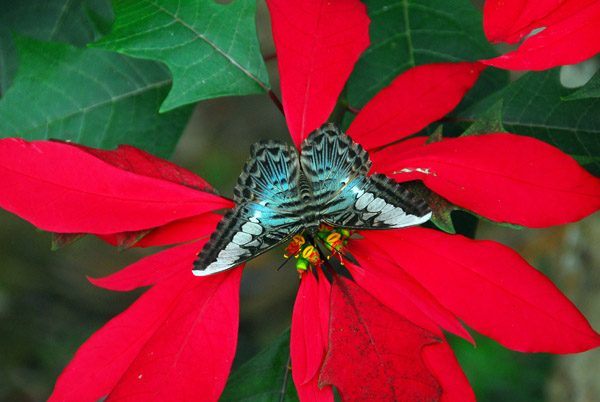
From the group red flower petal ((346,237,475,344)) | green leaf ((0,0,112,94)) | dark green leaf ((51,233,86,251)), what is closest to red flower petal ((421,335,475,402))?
red flower petal ((346,237,475,344))

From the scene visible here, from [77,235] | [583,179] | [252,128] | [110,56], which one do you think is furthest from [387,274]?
[252,128]

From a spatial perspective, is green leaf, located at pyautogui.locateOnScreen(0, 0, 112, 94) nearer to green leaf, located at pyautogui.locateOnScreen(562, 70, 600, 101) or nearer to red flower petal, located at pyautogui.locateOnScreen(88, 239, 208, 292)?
red flower petal, located at pyautogui.locateOnScreen(88, 239, 208, 292)

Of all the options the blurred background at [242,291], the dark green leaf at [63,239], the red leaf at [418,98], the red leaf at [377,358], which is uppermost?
the red leaf at [418,98]

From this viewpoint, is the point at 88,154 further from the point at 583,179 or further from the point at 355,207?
the point at 583,179

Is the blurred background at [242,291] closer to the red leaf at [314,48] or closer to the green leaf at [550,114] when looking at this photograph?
the green leaf at [550,114]

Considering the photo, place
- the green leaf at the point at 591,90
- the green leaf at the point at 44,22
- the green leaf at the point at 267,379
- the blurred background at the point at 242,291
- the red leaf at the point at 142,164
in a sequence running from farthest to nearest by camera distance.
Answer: the blurred background at the point at 242,291 → the green leaf at the point at 44,22 → the green leaf at the point at 267,379 → the red leaf at the point at 142,164 → the green leaf at the point at 591,90

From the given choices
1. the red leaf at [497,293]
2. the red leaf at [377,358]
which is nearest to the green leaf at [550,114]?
the red leaf at [497,293]

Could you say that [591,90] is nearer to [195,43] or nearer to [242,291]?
[195,43]

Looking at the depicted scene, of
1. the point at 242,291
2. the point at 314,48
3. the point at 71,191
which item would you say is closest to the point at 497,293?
the point at 314,48
